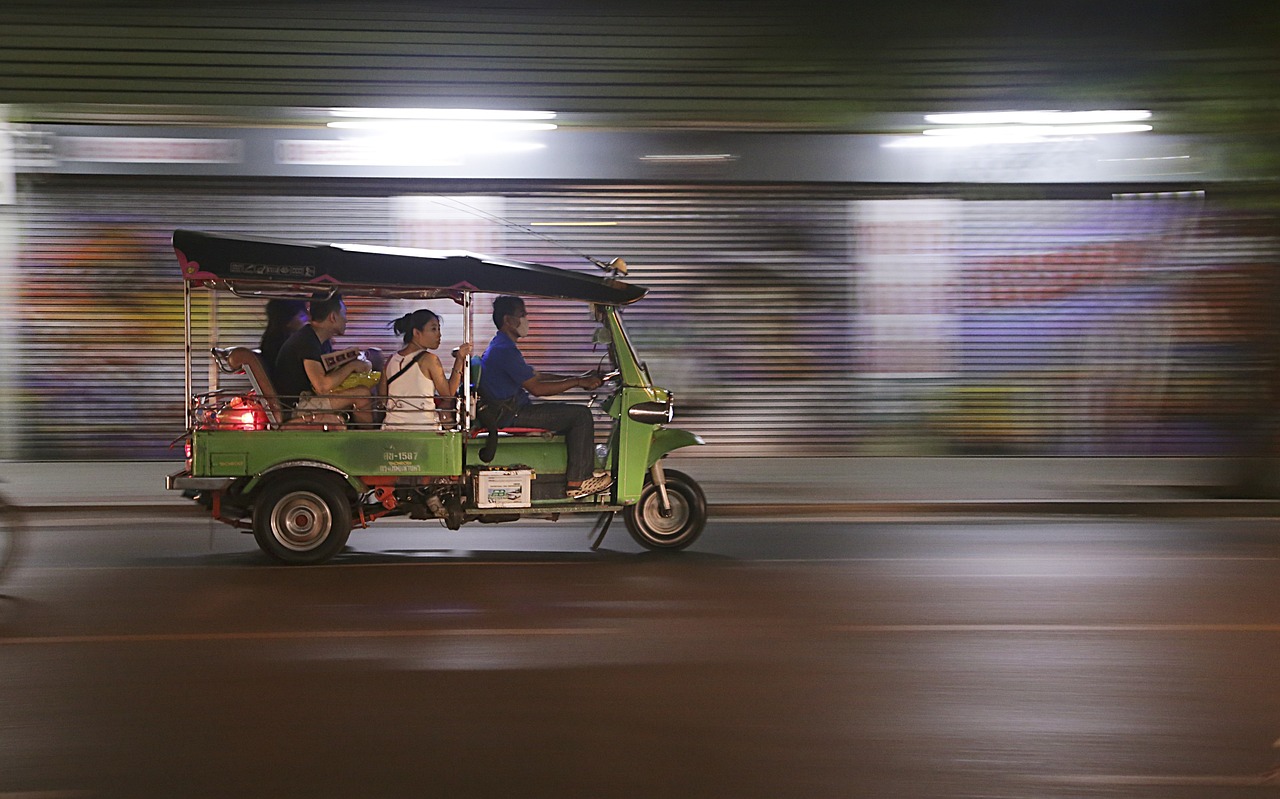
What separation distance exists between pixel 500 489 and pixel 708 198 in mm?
7700

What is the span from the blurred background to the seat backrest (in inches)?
231

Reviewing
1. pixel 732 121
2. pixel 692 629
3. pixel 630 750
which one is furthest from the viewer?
pixel 732 121

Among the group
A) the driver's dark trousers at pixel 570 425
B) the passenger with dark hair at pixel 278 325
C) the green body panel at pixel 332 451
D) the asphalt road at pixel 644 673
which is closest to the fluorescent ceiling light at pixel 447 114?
the passenger with dark hair at pixel 278 325

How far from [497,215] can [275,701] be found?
1128 cm

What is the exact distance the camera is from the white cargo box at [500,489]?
936 cm

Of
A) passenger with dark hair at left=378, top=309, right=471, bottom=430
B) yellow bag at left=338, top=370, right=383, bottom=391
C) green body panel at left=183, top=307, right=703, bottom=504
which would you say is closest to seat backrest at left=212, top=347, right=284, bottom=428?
green body panel at left=183, top=307, right=703, bottom=504

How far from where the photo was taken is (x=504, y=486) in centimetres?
939

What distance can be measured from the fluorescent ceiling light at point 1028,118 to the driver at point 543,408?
8.23 meters

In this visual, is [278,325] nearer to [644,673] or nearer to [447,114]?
[644,673]

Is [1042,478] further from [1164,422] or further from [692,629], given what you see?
[692,629]

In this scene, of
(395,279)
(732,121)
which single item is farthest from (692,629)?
(732,121)

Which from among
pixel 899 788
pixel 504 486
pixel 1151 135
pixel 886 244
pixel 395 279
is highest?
pixel 1151 135

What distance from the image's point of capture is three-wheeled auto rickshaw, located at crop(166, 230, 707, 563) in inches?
355

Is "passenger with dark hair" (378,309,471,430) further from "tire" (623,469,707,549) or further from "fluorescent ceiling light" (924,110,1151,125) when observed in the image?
"fluorescent ceiling light" (924,110,1151,125)
